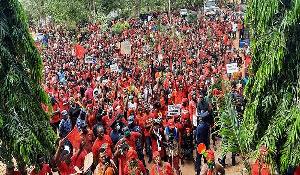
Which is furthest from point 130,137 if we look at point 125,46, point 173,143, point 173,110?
point 125,46

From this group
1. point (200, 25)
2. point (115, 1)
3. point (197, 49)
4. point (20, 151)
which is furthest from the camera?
point (115, 1)

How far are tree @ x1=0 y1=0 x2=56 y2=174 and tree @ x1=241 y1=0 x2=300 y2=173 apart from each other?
3.69 metres

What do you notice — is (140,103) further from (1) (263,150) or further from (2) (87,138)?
(1) (263,150)

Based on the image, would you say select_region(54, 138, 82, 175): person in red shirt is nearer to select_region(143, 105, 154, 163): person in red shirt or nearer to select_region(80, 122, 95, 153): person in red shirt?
select_region(80, 122, 95, 153): person in red shirt

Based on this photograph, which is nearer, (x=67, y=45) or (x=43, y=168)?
(x=43, y=168)

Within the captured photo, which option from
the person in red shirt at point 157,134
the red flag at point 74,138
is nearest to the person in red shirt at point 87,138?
the red flag at point 74,138

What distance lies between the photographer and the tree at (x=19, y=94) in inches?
221

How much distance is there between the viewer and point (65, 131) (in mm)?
9273

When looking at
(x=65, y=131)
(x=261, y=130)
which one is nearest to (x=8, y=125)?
(x=65, y=131)

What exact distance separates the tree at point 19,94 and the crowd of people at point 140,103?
656 millimetres

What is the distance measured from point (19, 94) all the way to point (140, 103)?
20.8 ft

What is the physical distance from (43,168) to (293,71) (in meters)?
4.91

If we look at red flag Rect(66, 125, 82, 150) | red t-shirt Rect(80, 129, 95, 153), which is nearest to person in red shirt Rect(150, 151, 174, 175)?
red t-shirt Rect(80, 129, 95, 153)

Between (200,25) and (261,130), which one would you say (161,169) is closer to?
(261,130)
